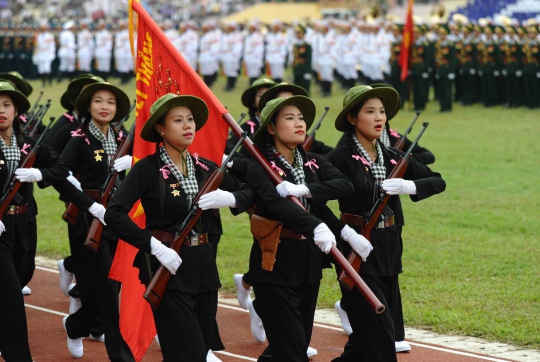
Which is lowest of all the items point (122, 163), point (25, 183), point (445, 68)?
point (25, 183)

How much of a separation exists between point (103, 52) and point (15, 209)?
28.8m

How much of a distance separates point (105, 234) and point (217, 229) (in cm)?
106

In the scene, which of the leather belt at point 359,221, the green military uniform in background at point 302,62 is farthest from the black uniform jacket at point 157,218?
the green military uniform in background at point 302,62

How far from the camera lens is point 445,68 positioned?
2422 cm

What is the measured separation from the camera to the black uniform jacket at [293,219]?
6.04 meters

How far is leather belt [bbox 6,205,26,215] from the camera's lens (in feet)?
23.6

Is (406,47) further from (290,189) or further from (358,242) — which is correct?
(290,189)

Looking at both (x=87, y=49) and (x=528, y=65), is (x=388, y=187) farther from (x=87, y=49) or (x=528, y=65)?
(x=87, y=49)

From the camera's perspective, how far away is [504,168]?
16.4 metres

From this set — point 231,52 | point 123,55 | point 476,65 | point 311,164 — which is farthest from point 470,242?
point 123,55

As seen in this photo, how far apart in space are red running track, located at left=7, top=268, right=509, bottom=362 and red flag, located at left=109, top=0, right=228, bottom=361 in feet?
2.79

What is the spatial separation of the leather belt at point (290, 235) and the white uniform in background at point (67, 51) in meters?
30.6

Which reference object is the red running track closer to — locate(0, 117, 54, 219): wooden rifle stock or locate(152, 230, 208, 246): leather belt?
locate(0, 117, 54, 219): wooden rifle stock

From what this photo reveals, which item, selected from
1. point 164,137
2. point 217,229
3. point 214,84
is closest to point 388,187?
point 164,137
